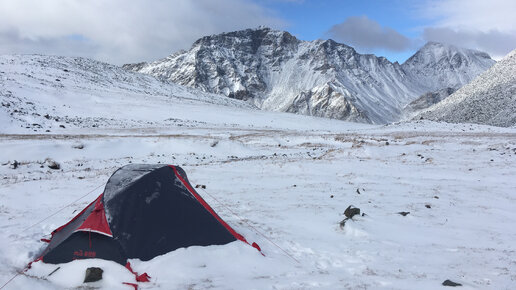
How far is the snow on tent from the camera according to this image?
7027 millimetres

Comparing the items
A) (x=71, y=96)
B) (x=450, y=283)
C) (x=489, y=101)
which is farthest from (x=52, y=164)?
(x=489, y=101)

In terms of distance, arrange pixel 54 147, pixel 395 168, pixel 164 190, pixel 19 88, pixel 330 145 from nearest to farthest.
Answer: pixel 164 190, pixel 395 168, pixel 54 147, pixel 330 145, pixel 19 88

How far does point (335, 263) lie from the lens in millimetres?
7426

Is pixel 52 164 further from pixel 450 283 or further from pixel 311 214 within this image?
pixel 450 283

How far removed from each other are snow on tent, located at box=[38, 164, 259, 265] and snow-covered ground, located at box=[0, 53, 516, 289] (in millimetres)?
283

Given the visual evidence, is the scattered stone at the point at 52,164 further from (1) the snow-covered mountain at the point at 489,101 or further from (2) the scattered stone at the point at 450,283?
(1) the snow-covered mountain at the point at 489,101

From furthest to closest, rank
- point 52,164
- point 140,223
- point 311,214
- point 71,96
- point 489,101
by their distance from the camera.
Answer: point 489,101 → point 71,96 → point 52,164 → point 311,214 → point 140,223

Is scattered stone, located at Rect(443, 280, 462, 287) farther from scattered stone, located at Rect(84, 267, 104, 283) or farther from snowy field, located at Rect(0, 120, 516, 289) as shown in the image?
scattered stone, located at Rect(84, 267, 104, 283)

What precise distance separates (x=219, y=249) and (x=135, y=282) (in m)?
2.01

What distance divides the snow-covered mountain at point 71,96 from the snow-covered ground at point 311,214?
A: 17213mm

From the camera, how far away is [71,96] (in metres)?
59.3

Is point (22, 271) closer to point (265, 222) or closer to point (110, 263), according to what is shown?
point (110, 263)

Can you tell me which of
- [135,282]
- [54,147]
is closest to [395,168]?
[135,282]

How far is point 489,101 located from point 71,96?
99.1 m
